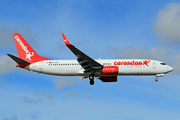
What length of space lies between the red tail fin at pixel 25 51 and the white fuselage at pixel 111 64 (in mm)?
2069

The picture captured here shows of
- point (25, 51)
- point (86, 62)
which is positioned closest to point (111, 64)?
point (86, 62)

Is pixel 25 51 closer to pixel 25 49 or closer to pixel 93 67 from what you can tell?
pixel 25 49

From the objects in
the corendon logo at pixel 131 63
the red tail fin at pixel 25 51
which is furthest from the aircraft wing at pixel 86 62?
the red tail fin at pixel 25 51

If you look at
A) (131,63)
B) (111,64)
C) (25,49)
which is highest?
(25,49)

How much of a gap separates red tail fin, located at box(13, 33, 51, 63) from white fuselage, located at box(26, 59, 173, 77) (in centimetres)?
207

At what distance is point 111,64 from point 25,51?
60.5 ft

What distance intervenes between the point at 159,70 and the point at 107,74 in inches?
402

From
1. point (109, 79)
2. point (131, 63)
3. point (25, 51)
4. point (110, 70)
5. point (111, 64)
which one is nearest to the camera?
point (110, 70)

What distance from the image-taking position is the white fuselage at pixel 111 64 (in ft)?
168

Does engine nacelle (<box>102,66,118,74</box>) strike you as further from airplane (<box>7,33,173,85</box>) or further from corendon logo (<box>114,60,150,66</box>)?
corendon logo (<box>114,60,150,66</box>)

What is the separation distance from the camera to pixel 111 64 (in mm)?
51750

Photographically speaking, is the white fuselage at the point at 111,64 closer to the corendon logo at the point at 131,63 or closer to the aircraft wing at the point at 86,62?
the corendon logo at the point at 131,63

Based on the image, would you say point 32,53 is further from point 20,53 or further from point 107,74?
point 107,74

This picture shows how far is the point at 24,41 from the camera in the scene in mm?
57656
